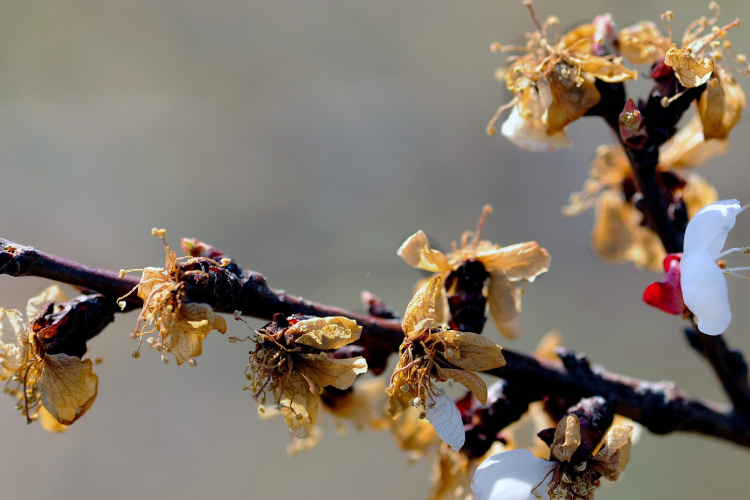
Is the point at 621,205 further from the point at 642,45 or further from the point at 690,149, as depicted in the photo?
the point at 642,45

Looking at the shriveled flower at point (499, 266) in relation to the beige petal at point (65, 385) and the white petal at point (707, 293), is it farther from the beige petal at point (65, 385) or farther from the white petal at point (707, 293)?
the beige petal at point (65, 385)

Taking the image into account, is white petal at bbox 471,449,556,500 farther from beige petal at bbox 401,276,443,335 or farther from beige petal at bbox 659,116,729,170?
beige petal at bbox 659,116,729,170

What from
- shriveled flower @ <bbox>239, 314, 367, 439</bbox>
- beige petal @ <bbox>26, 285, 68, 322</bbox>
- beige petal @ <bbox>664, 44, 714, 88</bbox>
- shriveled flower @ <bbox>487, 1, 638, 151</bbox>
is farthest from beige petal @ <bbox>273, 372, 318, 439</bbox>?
beige petal @ <bbox>664, 44, 714, 88</bbox>

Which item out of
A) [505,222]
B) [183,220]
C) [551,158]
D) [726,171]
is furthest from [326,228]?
[726,171]

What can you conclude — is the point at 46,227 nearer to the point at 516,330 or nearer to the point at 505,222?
the point at 505,222

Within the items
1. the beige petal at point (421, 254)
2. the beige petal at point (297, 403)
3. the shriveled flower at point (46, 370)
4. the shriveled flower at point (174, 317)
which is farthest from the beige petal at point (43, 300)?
the beige petal at point (421, 254)

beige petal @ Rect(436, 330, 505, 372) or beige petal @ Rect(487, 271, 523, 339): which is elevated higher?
beige petal @ Rect(487, 271, 523, 339)
